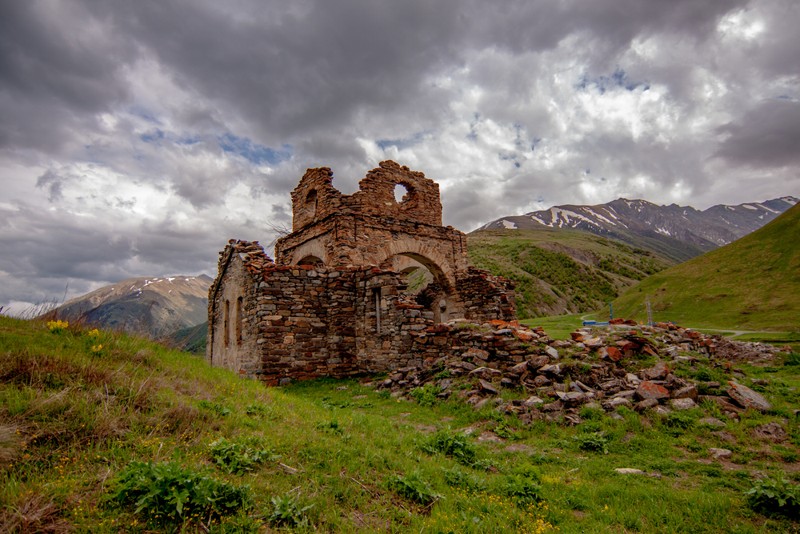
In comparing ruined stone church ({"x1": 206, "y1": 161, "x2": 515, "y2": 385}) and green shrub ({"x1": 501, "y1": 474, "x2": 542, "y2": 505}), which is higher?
ruined stone church ({"x1": 206, "y1": 161, "x2": 515, "y2": 385})

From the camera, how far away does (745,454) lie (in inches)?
232

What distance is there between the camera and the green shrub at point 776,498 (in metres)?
4.21

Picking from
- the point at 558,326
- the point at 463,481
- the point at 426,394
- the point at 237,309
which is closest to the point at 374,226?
the point at 237,309

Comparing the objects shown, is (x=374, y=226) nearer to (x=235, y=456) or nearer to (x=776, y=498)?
(x=235, y=456)

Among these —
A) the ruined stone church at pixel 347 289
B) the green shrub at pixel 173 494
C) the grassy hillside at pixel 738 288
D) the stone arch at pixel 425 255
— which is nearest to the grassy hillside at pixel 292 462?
the green shrub at pixel 173 494

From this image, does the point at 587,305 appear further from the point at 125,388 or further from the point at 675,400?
the point at 125,388

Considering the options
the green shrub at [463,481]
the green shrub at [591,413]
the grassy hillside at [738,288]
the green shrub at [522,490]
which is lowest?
the green shrub at [522,490]

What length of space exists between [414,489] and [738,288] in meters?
23.3

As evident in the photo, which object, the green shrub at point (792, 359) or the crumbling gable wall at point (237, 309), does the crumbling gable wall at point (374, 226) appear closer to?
the crumbling gable wall at point (237, 309)

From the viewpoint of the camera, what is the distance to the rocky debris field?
7602 mm

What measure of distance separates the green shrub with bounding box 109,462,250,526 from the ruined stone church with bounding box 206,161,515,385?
8993 millimetres

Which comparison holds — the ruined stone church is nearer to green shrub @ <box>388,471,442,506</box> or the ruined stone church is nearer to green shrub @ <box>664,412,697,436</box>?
green shrub @ <box>664,412,697,436</box>

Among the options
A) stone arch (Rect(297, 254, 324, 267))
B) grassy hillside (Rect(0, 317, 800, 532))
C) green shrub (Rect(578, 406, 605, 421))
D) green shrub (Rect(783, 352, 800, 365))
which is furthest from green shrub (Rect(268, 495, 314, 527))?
stone arch (Rect(297, 254, 324, 267))

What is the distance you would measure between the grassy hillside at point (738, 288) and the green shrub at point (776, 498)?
15824 mm
